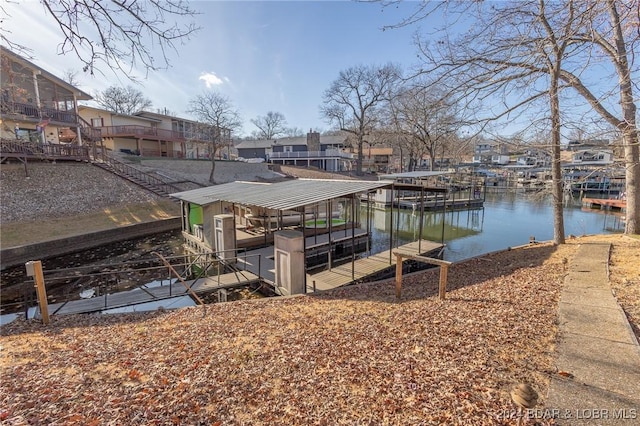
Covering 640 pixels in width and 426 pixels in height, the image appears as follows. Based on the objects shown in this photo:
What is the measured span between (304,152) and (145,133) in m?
23.8

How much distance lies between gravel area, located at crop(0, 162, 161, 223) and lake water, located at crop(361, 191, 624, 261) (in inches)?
642

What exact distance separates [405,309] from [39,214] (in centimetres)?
1839

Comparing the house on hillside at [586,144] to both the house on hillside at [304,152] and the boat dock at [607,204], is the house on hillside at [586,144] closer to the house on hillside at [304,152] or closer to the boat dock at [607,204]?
the boat dock at [607,204]

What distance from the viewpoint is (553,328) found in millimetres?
4008

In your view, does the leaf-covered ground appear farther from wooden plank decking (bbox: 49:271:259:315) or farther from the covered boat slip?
the covered boat slip

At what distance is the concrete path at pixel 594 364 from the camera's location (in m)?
2.59

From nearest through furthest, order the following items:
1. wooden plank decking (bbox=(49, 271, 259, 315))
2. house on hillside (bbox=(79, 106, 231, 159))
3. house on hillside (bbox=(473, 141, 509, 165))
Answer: wooden plank decking (bbox=(49, 271, 259, 315))
house on hillside (bbox=(473, 141, 509, 165))
house on hillside (bbox=(79, 106, 231, 159))

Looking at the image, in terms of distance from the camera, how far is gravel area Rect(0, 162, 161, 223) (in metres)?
15.2

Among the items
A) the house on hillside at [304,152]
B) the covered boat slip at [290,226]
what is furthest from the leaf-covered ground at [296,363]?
the house on hillside at [304,152]

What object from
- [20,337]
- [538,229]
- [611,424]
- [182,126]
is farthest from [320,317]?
[182,126]

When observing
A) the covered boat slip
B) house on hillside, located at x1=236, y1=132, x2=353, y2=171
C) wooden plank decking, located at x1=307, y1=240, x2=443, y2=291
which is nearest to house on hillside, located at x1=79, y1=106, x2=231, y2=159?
house on hillside, located at x1=236, y1=132, x2=353, y2=171

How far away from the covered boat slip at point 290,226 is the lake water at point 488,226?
10.1 feet

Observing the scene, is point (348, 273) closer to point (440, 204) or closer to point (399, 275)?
point (399, 275)

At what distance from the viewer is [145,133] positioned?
1257 inches
